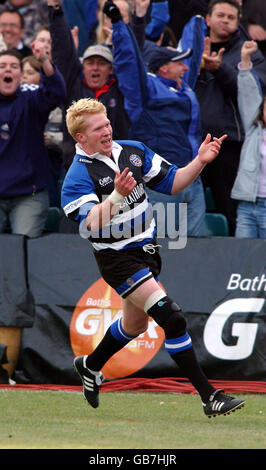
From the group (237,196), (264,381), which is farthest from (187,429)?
(237,196)

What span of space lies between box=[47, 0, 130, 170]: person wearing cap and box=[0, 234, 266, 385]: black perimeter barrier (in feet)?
3.89

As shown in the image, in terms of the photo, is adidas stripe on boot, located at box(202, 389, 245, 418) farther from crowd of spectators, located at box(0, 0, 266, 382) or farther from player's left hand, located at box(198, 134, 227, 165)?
crowd of spectators, located at box(0, 0, 266, 382)

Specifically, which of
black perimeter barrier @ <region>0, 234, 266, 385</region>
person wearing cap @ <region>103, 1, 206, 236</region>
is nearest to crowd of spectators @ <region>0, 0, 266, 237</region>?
person wearing cap @ <region>103, 1, 206, 236</region>

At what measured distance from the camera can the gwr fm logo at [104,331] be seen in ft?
25.7

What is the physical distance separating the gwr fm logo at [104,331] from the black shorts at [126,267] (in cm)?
165

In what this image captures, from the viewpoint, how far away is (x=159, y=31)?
9.99 m

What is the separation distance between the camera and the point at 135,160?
626 centimetres

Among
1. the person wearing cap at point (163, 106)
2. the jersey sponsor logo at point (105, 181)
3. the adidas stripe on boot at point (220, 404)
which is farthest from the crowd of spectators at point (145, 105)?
the adidas stripe on boot at point (220, 404)

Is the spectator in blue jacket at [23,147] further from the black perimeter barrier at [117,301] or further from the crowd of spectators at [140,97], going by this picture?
the black perimeter barrier at [117,301]

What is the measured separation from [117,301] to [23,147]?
1806 millimetres

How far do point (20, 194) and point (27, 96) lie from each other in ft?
3.29

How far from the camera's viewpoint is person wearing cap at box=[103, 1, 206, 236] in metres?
8.08

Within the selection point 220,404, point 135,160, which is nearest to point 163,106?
point 135,160
